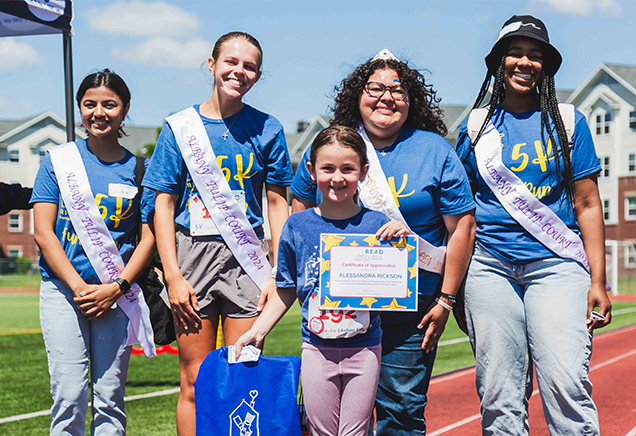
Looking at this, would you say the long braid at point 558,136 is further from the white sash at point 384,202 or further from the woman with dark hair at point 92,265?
the woman with dark hair at point 92,265

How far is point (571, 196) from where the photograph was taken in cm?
330

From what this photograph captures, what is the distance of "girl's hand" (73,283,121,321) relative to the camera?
3449 mm

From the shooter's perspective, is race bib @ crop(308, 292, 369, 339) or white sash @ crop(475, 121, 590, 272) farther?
white sash @ crop(475, 121, 590, 272)

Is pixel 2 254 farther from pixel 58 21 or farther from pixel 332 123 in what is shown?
pixel 332 123

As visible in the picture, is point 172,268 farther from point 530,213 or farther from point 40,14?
point 40,14

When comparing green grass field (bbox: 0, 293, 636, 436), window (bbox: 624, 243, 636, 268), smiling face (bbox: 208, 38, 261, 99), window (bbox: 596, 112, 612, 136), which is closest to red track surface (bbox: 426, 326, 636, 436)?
green grass field (bbox: 0, 293, 636, 436)

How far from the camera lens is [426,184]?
318 cm

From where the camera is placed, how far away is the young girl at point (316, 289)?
3.04m

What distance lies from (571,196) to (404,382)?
43.6 inches

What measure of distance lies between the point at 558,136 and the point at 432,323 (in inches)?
38.8

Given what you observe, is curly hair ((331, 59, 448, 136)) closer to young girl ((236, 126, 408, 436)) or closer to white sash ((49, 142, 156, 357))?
young girl ((236, 126, 408, 436))

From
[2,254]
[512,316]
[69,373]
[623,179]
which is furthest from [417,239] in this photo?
[2,254]

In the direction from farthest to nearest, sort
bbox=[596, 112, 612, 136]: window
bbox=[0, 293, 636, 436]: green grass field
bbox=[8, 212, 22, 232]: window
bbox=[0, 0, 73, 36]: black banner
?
1. bbox=[8, 212, 22, 232]: window
2. bbox=[596, 112, 612, 136]: window
3. bbox=[0, 0, 73, 36]: black banner
4. bbox=[0, 293, 636, 436]: green grass field

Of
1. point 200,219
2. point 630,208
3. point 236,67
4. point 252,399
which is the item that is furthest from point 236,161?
point 630,208
